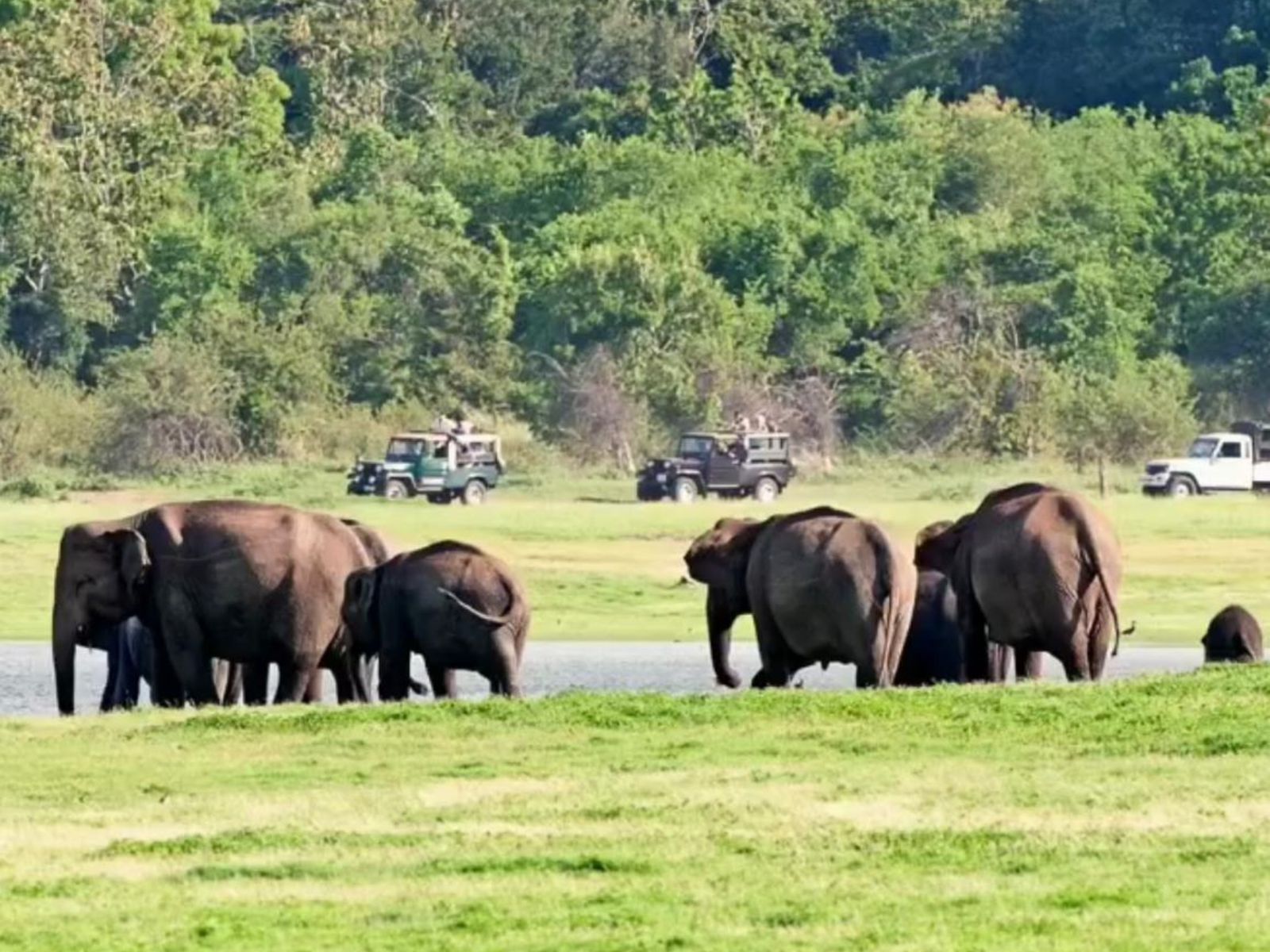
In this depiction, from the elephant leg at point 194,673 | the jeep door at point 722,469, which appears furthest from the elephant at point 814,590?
the jeep door at point 722,469

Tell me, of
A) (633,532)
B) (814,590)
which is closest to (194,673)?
(814,590)

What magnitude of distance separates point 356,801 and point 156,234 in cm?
5012

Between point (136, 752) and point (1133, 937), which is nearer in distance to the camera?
point (1133, 937)

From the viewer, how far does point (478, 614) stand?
22.8m

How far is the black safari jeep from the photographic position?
174 ft

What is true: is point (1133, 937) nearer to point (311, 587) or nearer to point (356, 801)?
point (356, 801)

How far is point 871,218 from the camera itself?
6812 centimetres

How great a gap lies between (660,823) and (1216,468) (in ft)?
130

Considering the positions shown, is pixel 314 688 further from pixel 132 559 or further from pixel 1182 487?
pixel 1182 487

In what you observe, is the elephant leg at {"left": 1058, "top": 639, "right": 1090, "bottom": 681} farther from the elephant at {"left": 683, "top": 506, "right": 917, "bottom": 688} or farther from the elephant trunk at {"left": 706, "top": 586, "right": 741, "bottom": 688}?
the elephant trunk at {"left": 706, "top": 586, "right": 741, "bottom": 688}

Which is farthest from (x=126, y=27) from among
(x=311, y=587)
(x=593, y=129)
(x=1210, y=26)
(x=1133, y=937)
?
(x=1133, y=937)

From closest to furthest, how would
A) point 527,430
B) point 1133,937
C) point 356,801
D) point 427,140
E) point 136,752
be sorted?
point 1133,937 → point 356,801 → point 136,752 → point 527,430 → point 427,140

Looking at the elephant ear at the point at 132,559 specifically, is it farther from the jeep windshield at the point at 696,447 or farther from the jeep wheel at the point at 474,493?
the jeep windshield at the point at 696,447

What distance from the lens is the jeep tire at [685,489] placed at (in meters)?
52.6
